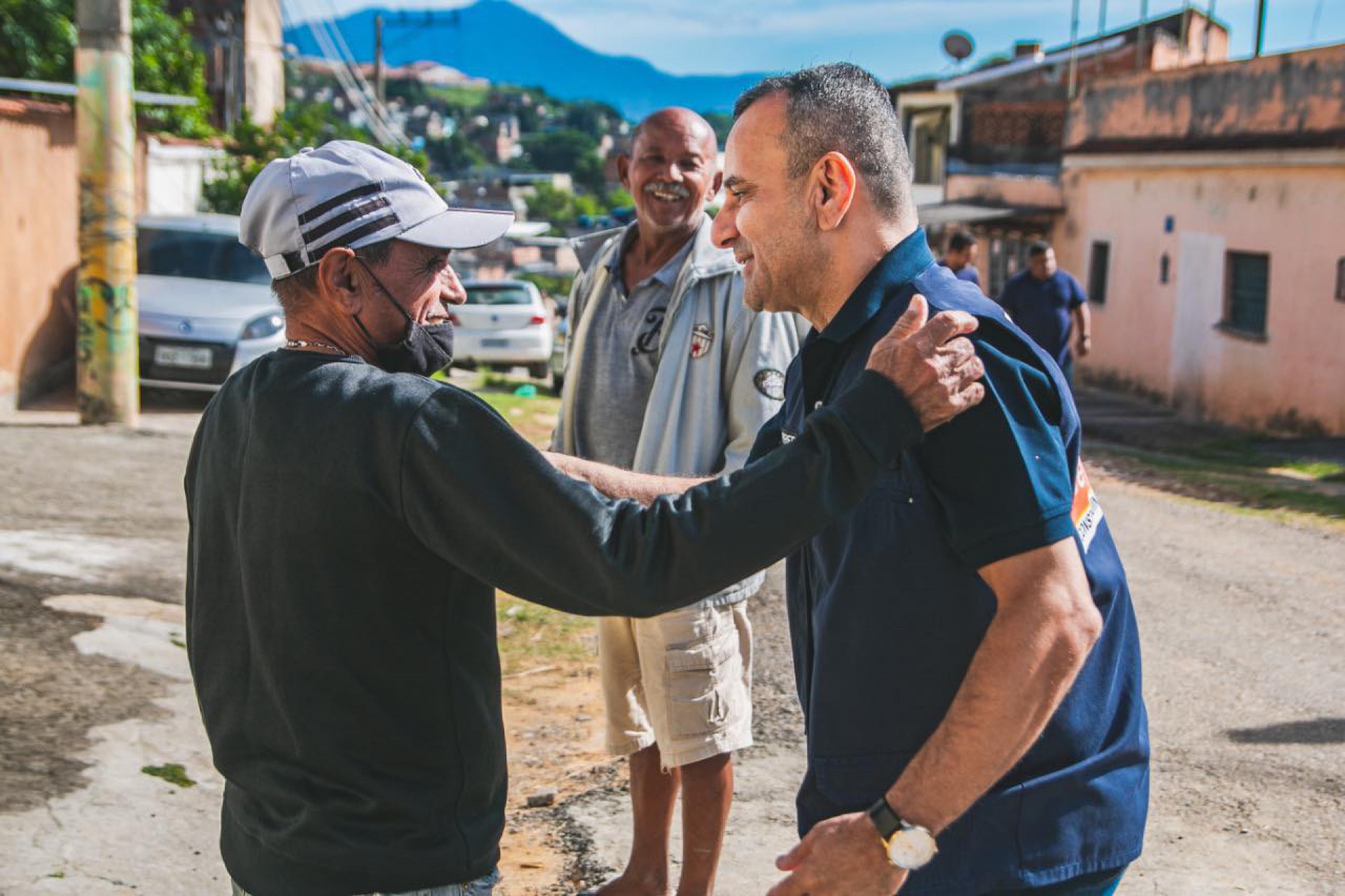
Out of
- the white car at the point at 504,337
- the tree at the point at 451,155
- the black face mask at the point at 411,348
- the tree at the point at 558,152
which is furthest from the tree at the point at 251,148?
the tree at the point at 558,152

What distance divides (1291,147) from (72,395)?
13375 millimetres

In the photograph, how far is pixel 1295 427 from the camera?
16.6 meters

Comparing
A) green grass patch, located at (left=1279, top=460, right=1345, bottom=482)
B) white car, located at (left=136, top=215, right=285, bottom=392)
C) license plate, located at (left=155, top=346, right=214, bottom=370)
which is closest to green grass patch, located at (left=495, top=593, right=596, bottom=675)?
white car, located at (left=136, top=215, right=285, bottom=392)

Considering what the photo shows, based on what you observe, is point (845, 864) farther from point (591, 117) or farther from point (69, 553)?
point (591, 117)

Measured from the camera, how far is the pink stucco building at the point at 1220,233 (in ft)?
53.6

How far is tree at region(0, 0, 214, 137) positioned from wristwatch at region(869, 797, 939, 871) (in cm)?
1573

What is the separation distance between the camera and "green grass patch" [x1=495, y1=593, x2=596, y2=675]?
20.2ft

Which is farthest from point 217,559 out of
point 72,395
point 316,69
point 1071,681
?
point 316,69

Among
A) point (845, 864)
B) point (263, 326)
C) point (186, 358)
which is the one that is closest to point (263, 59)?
point (263, 326)

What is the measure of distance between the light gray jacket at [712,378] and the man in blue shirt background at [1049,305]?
30.0 ft

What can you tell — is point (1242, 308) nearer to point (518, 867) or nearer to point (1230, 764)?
point (1230, 764)

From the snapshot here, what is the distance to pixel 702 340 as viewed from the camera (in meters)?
4.13

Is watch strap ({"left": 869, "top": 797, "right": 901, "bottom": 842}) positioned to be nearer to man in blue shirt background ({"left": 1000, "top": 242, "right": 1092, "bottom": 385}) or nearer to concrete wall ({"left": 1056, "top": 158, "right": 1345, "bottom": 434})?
man in blue shirt background ({"left": 1000, "top": 242, "right": 1092, "bottom": 385})

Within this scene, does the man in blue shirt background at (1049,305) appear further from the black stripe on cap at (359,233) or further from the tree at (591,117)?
the tree at (591,117)
